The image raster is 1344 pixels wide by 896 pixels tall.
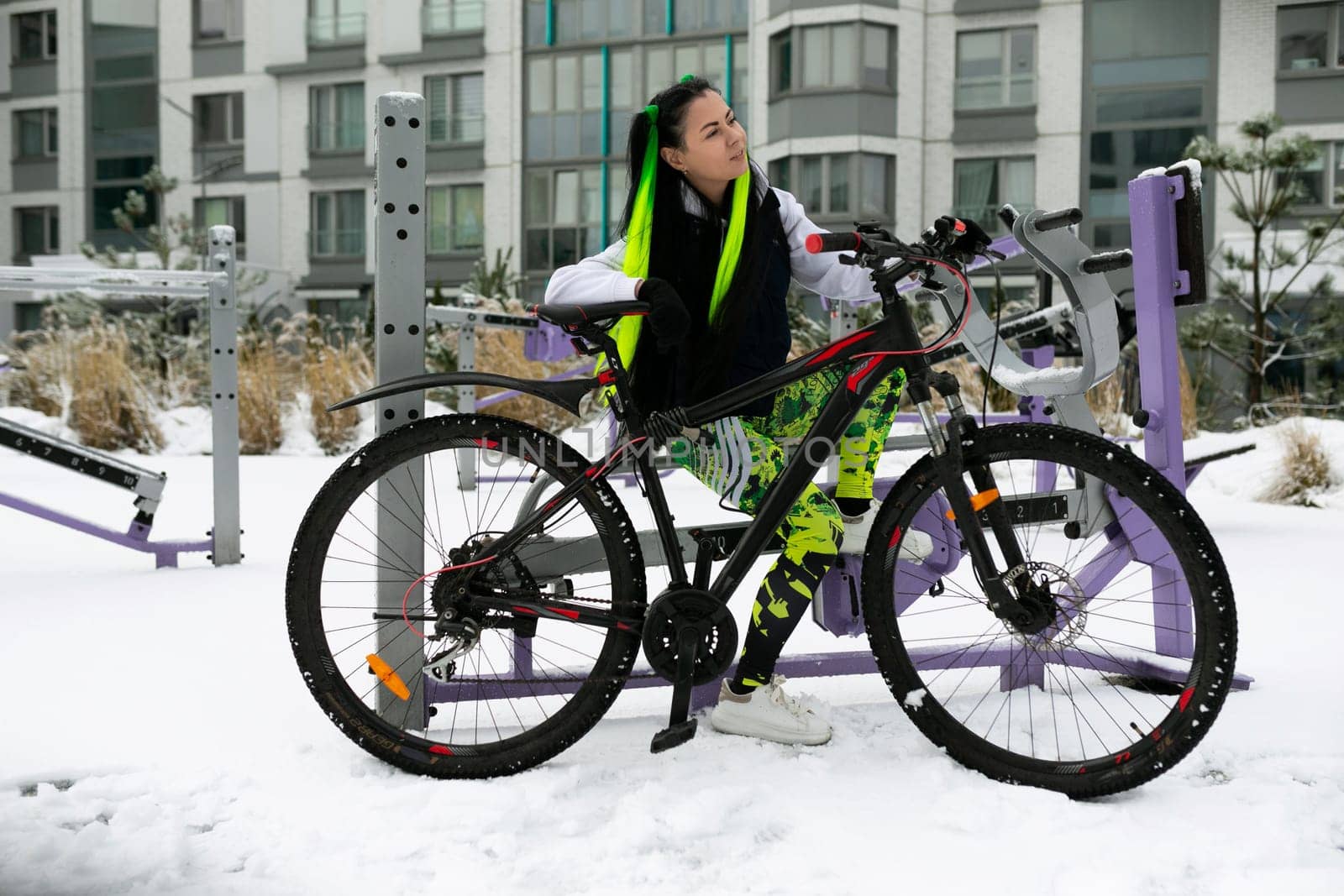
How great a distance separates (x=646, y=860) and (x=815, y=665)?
0.74 meters

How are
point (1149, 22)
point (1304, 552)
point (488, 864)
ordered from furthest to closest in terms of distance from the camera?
point (1149, 22) → point (1304, 552) → point (488, 864)

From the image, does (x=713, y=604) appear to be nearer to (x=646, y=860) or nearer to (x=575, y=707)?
(x=575, y=707)

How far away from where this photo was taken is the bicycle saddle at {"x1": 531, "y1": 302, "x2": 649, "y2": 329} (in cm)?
195

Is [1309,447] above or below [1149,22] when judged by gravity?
below

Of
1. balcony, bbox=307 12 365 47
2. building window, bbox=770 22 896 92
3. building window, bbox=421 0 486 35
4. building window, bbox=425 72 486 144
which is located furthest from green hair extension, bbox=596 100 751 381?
balcony, bbox=307 12 365 47

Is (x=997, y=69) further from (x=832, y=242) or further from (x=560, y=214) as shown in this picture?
(x=832, y=242)

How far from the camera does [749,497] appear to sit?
2264mm

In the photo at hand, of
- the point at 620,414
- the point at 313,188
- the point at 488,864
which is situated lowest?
the point at 488,864

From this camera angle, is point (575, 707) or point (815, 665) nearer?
point (575, 707)

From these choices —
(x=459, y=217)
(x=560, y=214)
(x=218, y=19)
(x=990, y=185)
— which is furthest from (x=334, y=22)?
(x=990, y=185)

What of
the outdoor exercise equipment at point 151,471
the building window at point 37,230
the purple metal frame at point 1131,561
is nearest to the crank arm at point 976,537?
the purple metal frame at point 1131,561

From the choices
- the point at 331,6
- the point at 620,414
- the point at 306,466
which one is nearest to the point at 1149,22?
the point at 331,6

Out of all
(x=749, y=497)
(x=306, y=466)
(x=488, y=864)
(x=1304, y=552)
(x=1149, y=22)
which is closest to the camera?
(x=488, y=864)

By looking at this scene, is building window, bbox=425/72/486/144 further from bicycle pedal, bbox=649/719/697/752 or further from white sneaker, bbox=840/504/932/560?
bicycle pedal, bbox=649/719/697/752
